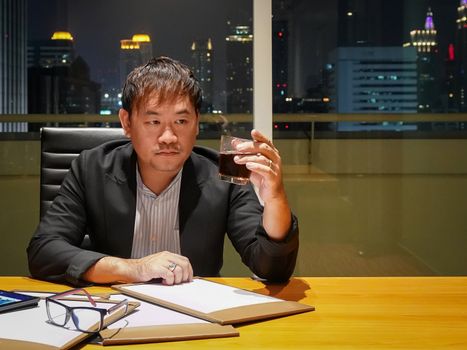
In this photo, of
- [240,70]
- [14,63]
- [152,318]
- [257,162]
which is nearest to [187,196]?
[257,162]

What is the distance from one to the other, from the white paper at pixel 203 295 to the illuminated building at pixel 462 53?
2.90 m

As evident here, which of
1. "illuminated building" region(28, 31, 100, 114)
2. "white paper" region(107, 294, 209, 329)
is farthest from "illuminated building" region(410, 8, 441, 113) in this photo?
"white paper" region(107, 294, 209, 329)

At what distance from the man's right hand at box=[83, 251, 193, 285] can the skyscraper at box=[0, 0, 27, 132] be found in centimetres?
254

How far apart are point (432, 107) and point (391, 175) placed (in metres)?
0.48

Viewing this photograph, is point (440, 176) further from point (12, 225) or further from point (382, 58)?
point (12, 225)

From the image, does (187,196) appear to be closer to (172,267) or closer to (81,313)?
(172,267)

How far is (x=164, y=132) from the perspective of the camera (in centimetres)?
176

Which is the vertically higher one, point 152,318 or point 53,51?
point 53,51

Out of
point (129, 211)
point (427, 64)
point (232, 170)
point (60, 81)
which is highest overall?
point (427, 64)

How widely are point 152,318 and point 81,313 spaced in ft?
0.43

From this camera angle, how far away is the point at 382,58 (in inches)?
149

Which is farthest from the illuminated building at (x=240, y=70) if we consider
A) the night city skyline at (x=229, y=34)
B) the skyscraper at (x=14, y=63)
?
the skyscraper at (x=14, y=63)

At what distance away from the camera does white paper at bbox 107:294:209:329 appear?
3.71ft

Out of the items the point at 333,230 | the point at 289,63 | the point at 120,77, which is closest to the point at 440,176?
the point at 333,230
